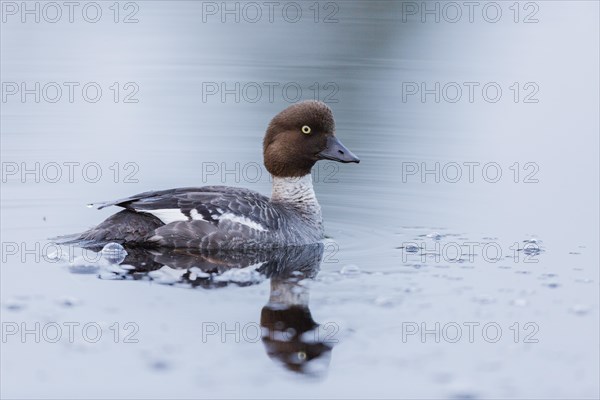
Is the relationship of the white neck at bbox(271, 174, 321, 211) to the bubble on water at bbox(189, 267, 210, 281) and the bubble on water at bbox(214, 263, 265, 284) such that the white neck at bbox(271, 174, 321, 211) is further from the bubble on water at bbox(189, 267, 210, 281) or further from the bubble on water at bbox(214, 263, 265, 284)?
the bubble on water at bbox(189, 267, 210, 281)

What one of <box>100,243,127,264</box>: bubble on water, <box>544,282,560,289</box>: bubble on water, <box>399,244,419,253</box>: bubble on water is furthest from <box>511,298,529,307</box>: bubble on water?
<box>100,243,127,264</box>: bubble on water

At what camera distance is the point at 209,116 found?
14.6 meters

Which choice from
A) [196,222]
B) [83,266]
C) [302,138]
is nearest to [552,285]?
[302,138]

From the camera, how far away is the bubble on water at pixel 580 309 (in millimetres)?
8766

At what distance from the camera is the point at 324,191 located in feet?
41.0

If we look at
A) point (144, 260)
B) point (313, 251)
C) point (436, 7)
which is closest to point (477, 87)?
point (436, 7)

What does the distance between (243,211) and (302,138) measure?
45.1 inches

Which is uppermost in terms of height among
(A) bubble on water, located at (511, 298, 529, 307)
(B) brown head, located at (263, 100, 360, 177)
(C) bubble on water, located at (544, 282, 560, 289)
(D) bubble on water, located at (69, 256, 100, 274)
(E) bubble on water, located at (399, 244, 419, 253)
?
(B) brown head, located at (263, 100, 360, 177)

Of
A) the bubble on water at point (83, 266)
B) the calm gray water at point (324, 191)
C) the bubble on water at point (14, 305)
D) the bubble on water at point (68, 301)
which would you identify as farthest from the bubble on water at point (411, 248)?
the bubble on water at point (14, 305)

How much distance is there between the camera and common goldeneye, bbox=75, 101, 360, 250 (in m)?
10.1

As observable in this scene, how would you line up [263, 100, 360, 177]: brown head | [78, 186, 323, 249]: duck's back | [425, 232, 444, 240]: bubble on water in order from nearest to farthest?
1. [78, 186, 323, 249]: duck's back
2. [425, 232, 444, 240]: bubble on water
3. [263, 100, 360, 177]: brown head

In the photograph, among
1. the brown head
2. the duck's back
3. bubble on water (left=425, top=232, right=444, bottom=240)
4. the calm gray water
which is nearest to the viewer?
the calm gray water

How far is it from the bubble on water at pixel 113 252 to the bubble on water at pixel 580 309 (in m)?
3.54

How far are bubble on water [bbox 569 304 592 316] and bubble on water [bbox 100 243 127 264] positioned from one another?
11.6 feet
